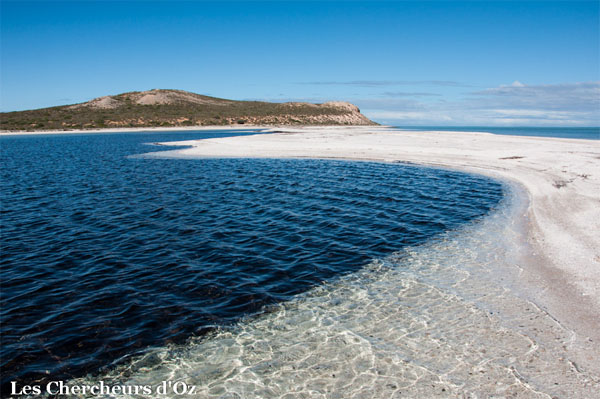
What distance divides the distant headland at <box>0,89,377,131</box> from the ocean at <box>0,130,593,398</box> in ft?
391

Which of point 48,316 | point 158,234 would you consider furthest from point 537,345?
point 158,234

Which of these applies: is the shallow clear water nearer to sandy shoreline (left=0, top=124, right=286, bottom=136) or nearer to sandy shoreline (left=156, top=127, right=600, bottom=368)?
sandy shoreline (left=156, top=127, right=600, bottom=368)

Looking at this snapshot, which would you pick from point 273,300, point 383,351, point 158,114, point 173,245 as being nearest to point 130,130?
point 158,114

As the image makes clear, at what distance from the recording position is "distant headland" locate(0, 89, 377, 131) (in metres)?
125

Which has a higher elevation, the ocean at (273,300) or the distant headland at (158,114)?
the distant headland at (158,114)

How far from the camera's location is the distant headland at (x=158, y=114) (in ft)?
411

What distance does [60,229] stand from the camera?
1424 centimetres

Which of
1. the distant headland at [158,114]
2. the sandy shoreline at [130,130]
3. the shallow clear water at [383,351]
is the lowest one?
the shallow clear water at [383,351]

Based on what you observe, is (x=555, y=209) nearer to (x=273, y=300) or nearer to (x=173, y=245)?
(x=273, y=300)

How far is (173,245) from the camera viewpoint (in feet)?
41.3

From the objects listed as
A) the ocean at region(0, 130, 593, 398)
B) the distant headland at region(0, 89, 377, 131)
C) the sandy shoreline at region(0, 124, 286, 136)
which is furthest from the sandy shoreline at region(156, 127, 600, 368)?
the distant headland at region(0, 89, 377, 131)

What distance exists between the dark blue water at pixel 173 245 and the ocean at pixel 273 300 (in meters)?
0.06

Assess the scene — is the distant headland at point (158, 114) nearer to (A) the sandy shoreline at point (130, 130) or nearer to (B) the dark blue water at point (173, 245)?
(A) the sandy shoreline at point (130, 130)

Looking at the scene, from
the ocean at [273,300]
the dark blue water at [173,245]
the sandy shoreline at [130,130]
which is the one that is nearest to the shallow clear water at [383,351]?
the ocean at [273,300]
